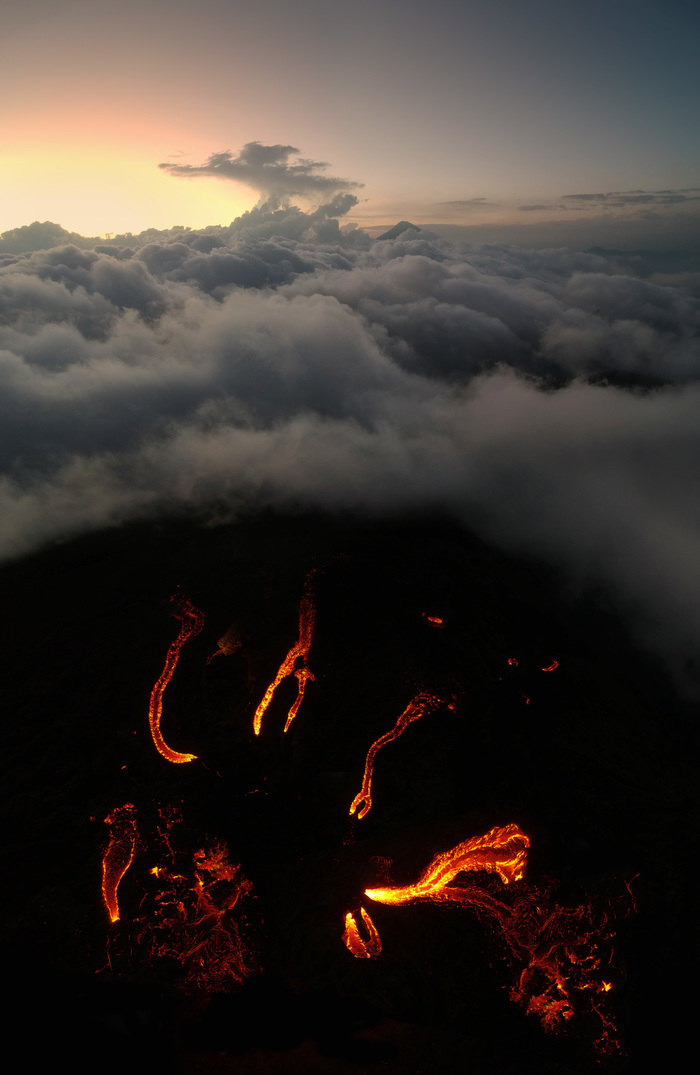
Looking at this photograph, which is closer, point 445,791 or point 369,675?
point 445,791

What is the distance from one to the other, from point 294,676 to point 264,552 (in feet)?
76.3

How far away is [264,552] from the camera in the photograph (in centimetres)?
6675

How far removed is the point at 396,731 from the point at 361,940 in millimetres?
15702

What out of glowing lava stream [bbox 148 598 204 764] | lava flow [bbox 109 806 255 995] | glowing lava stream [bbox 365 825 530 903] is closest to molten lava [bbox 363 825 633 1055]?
glowing lava stream [bbox 365 825 530 903]

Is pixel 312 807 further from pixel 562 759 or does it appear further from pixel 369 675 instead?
pixel 562 759

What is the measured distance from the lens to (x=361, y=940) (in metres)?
28.6

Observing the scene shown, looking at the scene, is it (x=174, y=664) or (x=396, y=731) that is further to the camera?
(x=174, y=664)

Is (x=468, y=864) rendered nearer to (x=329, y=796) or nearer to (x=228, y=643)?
(x=329, y=796)

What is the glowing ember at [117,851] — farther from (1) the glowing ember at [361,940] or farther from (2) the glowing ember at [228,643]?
(2) the glowing ember at [228,643]

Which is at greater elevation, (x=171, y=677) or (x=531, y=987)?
(x=171, y=677)

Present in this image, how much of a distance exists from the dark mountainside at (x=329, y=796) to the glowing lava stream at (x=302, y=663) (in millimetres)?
812

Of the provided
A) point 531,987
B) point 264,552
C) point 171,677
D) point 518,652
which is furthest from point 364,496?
point 531,987

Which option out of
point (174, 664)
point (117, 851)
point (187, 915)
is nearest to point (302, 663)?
point (174, 664)

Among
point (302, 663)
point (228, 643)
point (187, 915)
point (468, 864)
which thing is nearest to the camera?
point (187, 915)
